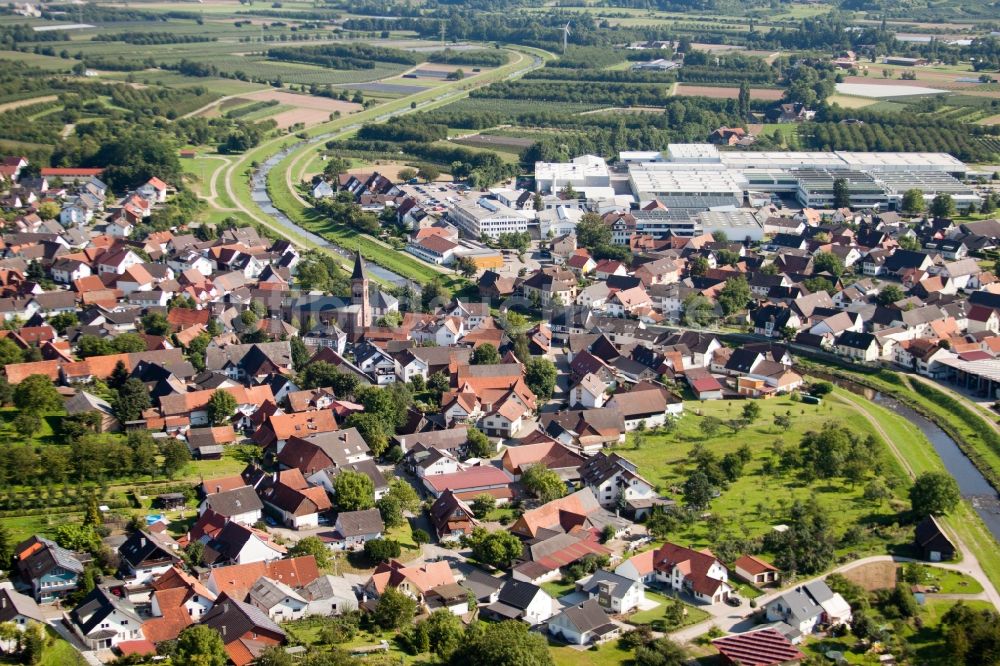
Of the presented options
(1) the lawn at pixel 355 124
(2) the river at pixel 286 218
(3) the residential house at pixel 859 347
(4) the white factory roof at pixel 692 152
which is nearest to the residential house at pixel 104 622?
(2) the river at pixel 286 218

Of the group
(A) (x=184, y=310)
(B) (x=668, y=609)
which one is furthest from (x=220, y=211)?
(B) (x=668, y=609)

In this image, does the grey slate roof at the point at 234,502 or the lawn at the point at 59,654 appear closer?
the lawn at the point at 59,654

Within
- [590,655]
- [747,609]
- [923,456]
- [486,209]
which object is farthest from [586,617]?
[486,209]

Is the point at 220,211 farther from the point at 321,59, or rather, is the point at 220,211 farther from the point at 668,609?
the point at 321,59

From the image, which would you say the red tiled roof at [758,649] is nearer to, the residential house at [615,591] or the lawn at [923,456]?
the residential house at [615,591]

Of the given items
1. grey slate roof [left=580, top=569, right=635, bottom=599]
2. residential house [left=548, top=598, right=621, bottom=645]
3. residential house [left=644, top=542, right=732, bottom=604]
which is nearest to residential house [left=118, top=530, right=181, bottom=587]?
residential house [left=548, top=598, right=621, bottom=645]
